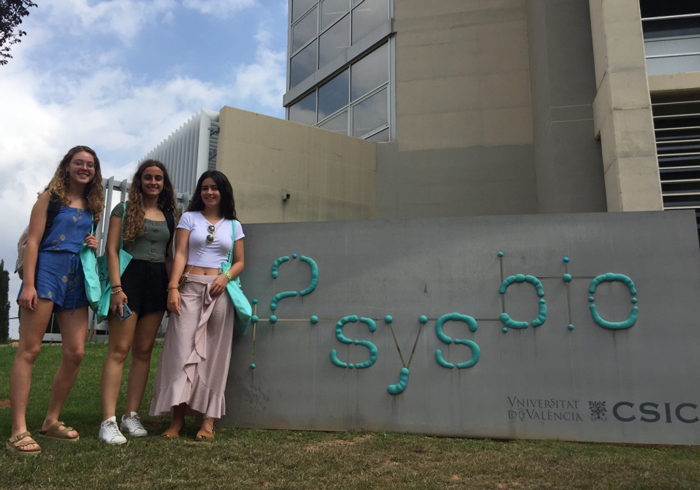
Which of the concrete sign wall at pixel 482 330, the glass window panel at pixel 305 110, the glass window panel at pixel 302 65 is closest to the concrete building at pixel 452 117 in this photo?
the glass window panel at pixel 305 110

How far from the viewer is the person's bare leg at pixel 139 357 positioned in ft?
12.4

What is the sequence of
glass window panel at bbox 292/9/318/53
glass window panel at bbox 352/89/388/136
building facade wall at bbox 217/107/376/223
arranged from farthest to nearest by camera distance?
1. glass window panel at bbox 292/9/318/53
2. glass window panel at bbox 352/89/388/136
3. building facade wall at bbox 217/107/376/223

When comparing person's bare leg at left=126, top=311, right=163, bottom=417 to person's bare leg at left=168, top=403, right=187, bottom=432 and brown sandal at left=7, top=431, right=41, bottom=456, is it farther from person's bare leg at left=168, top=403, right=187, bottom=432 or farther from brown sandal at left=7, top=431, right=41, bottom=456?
brown sandal at left=7, top=431, right=41, bottom=456

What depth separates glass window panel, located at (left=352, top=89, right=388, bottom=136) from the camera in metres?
12.1

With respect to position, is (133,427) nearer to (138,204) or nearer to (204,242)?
(204,242)

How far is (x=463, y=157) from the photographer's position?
1120 centimetres

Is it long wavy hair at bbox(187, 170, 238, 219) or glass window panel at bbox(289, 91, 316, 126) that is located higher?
glass window panel at bbox(289, 91, 316, 126)

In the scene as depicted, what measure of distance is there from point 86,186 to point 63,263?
0.57m

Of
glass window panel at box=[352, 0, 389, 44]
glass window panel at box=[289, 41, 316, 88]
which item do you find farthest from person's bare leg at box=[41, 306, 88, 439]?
glass window panel at box=[289, 41, 316, 88]

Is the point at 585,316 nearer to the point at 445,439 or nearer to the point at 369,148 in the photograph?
the point at 445,439

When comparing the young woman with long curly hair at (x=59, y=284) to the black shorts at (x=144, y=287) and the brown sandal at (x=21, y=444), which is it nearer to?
the brown sandal at (x=21, y=444)

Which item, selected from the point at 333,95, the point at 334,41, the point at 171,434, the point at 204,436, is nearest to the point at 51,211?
the point at 171,434

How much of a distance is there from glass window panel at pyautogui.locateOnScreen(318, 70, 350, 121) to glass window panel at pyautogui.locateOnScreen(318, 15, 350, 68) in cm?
59

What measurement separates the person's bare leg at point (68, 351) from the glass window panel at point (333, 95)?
10395 millimetres
